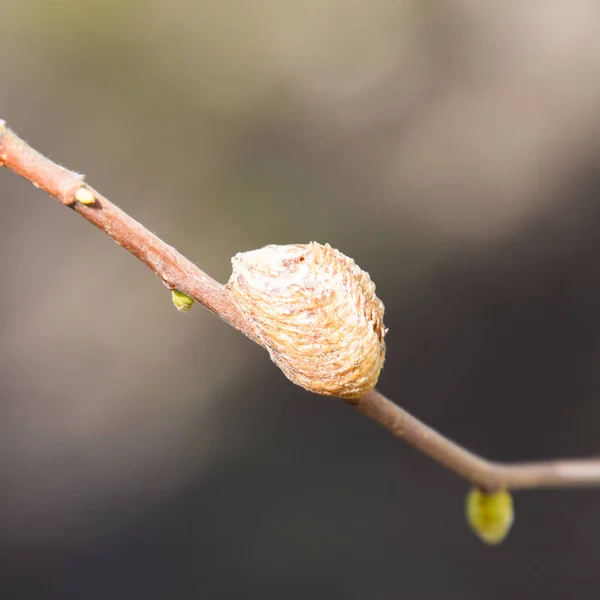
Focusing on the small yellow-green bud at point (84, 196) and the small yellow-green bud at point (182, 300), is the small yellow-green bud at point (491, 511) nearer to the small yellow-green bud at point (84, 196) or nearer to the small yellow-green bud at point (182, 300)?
the small yellow-green bud at point (182, 300)

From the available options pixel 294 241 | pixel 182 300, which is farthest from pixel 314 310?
pixel 294 241

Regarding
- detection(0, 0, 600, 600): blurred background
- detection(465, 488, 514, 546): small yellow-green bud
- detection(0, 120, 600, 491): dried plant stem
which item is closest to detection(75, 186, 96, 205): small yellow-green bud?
detection(0, 120, 600, 491): dried plant stem

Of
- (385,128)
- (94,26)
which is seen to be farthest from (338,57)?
(94,26)

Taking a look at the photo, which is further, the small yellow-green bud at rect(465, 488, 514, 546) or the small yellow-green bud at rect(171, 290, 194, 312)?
the small yellow-green bud at rect(465, 488, 514, 546)

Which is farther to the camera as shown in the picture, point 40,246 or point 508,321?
point 40,246

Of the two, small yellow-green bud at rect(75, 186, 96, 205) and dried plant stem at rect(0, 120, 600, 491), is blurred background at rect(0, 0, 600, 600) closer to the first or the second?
dried plant stem at rect(0, 120, 600, 491)

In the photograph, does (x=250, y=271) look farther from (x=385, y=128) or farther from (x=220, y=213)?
(x=385, y=128)
